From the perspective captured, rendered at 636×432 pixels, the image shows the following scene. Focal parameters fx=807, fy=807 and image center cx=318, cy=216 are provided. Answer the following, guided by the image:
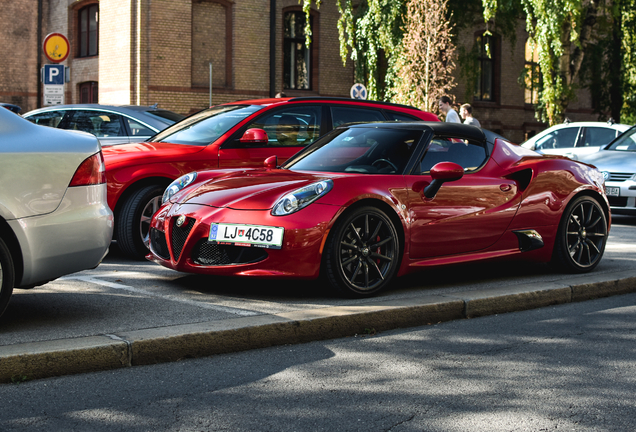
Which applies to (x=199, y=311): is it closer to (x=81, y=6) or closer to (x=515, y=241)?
(x=515, y=241)

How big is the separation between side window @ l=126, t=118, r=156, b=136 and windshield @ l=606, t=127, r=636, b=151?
26.9 feet

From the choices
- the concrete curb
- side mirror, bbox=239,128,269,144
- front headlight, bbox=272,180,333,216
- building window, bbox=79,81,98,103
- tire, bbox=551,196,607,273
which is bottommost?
the concrete curb

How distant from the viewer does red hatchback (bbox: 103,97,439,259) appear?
799cm

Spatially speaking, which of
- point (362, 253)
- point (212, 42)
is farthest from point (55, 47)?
point (212, 42)

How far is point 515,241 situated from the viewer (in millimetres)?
6910

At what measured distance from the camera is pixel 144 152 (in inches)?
322

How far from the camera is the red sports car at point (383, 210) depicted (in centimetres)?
579

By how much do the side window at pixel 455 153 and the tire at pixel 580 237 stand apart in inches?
40.3

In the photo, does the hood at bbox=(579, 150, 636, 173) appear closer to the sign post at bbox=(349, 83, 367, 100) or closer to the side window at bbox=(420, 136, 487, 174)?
the side window at bbox=(420, 136, 487, 174)

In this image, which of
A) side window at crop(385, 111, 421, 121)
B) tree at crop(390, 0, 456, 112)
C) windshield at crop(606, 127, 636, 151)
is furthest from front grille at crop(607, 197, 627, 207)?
tree at crop(390, 0, 456, 112)

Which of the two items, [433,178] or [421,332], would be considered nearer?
[421,332]

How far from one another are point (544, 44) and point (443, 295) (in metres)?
17.0

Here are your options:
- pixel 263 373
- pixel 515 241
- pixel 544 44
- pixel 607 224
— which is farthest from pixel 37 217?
pixel 544 44

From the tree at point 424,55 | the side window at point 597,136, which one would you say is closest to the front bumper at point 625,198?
the side window at point 597,136
